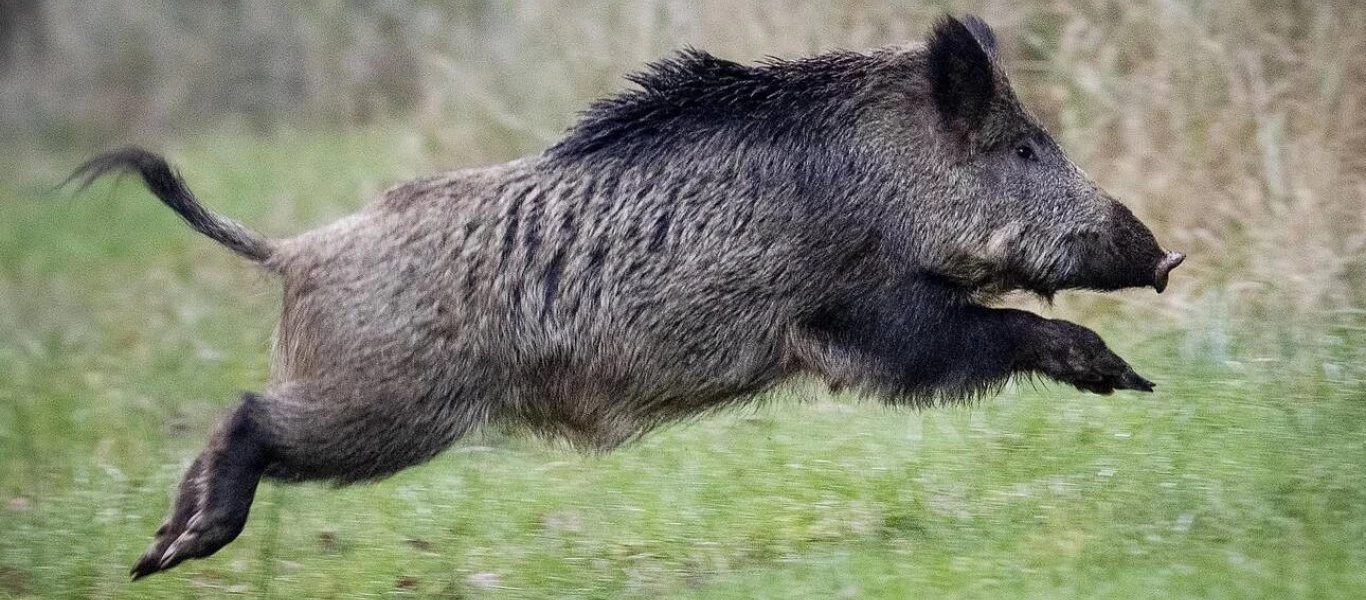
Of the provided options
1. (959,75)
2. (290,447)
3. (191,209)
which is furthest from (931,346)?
(191,209)

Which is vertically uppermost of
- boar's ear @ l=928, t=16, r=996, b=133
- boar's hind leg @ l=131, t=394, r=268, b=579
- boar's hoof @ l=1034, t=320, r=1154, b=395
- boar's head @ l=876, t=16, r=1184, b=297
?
boar's ear @ l=928, t=16, r=996, b=133

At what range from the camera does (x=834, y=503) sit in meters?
5.16

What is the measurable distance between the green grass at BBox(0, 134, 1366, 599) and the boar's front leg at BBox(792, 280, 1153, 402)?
0.31 metres

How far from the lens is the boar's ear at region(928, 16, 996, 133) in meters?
4.83

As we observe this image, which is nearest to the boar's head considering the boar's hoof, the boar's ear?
the boar's ear

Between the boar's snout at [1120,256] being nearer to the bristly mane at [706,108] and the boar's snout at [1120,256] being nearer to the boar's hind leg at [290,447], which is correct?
the bristly mane at [706,108]

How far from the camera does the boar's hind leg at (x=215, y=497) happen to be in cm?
440

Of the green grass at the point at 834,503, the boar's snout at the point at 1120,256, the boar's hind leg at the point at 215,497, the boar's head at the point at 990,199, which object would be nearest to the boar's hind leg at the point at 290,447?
the boar's hind leg at the point at 215,497

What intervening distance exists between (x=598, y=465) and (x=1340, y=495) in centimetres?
263

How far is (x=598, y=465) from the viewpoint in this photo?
20.1ft

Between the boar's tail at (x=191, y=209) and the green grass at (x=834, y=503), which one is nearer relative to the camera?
the green grass at (x=834, y=503)

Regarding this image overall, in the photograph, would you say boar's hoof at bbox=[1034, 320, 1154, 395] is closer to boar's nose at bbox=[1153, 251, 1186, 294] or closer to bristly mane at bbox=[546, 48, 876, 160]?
boar's nose at bbox=[1153, 251, 1186, 294]

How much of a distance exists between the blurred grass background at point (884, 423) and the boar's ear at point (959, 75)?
3.08 feet

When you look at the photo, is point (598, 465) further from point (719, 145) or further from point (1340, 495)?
point (1340, 495)
